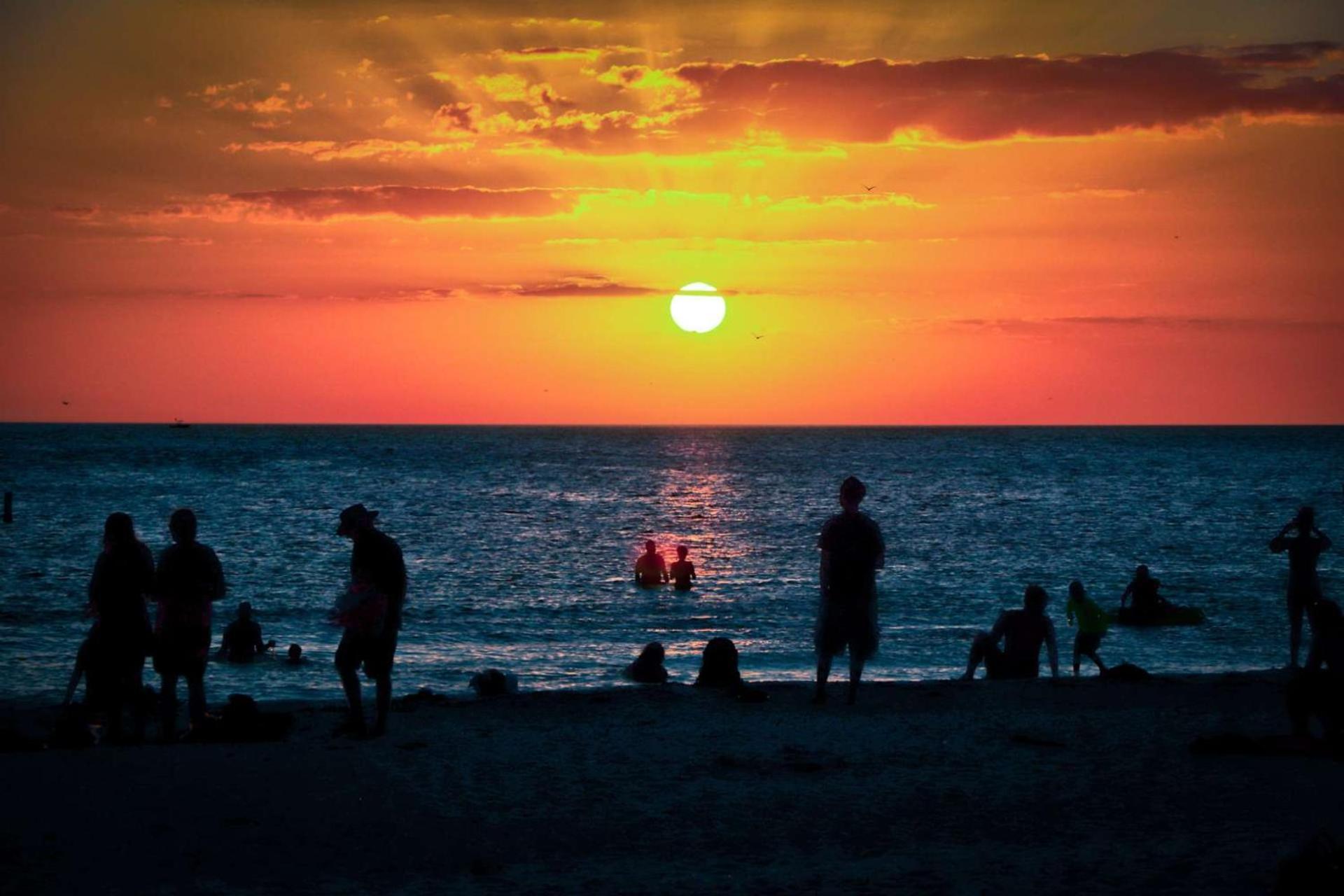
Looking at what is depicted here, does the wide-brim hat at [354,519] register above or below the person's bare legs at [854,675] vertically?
above

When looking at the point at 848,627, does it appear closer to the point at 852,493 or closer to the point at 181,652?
the point at 852,493

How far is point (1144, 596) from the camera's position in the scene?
24031 mm

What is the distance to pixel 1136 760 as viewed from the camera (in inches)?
389

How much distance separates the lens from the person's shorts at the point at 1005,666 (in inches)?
606

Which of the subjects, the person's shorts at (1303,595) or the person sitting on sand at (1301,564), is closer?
the person sitting on sand at (1301,564)

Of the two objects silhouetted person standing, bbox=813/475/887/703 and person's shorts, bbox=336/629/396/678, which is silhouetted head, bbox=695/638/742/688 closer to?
silhouetted person standing, bbox=813/475/887/703

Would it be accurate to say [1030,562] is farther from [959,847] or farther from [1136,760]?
[959,847]

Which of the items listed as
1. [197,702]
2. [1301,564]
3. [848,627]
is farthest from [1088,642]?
[197,702]

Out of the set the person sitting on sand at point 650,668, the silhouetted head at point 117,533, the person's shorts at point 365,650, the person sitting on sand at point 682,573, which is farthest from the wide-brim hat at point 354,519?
the person sitting on sand at point 682,573

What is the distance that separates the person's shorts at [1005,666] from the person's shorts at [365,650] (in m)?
7.65

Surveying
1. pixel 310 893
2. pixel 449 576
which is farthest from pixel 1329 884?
pixel 449 576

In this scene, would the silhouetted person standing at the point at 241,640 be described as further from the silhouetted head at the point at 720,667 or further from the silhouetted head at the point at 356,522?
the silhouetted head at the point at 356,522

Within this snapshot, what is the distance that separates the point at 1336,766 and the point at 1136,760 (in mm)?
1323

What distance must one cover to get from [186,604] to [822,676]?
5.60m
